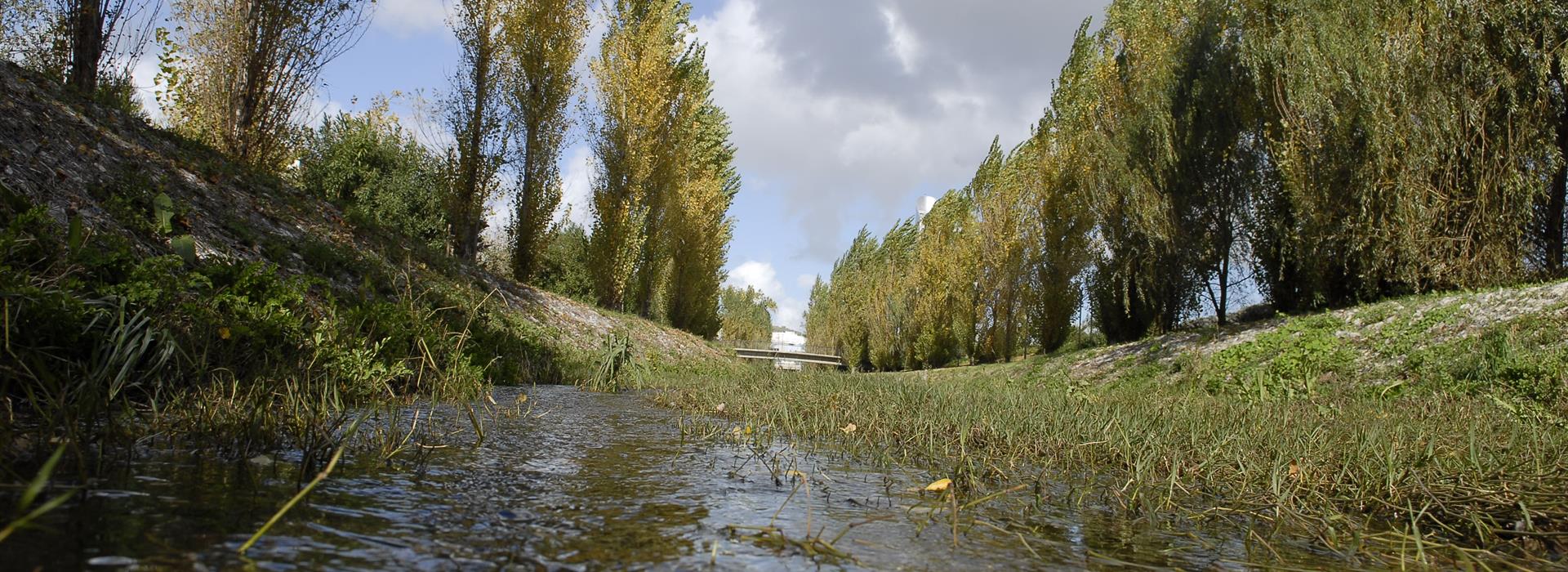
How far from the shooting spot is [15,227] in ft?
11.2

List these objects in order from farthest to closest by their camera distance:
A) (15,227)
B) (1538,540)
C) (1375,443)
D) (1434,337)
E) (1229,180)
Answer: (1229,180) < (1434,337) < (15,227) < (1375,443) < (1538,540)

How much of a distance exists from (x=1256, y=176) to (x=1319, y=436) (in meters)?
12.5

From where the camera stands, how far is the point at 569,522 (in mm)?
1931

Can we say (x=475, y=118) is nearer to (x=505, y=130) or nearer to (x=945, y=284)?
(x=505, y=130)

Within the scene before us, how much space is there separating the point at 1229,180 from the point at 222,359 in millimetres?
15682

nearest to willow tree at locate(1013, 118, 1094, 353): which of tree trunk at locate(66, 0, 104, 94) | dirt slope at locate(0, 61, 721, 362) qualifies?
dirt slope at locate(0, 61, 721, 362)

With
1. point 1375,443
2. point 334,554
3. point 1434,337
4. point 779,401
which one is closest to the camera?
point 334,554

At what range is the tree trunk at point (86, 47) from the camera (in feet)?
29.2

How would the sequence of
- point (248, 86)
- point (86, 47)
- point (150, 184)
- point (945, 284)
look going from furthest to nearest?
point (945, 284) → point (248, 86) → point (86, 47) → point (150, 184)

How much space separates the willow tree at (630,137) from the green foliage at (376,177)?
3698 millimetres

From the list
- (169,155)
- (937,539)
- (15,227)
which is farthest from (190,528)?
(169,155)

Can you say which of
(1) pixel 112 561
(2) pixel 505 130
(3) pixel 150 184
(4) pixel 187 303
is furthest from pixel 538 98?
(1) pixel 112 561

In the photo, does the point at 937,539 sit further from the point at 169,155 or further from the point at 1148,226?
the point at 1148,226

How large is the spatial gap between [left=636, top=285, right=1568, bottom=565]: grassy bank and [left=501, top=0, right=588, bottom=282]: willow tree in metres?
10.5
